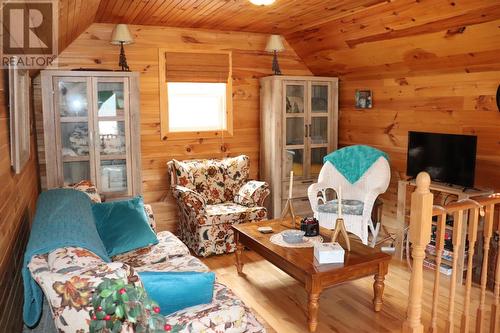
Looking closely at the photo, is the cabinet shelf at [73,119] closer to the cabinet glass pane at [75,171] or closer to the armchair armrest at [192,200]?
the cabinet glass pane at [75,171]

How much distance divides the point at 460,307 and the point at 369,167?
5.68ft

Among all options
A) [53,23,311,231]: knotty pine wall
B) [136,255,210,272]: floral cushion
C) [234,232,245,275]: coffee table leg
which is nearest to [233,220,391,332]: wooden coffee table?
[234,232,245,275]: coffee table leg

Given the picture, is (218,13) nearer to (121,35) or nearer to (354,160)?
(121,35)

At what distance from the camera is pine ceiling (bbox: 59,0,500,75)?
132 inches

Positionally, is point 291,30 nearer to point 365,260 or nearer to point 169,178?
point 169,178

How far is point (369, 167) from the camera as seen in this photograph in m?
4.51

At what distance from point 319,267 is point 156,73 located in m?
2.95

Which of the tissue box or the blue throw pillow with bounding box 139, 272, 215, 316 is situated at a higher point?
the blue throw pillow with bounding box 139, 272, 215, 316

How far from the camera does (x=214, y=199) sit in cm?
472

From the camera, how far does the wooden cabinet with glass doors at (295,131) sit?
4.95m

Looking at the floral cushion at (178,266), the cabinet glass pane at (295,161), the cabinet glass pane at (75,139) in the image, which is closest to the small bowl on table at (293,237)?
the floral cushion at (178,266)

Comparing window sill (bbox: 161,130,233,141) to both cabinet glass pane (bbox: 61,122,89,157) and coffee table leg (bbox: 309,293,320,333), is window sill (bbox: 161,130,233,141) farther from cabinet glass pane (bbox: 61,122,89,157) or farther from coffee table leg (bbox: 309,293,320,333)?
coffee table leg (bbox: 309,293,320,333)

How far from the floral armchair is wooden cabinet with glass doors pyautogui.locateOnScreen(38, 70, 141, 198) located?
52cm

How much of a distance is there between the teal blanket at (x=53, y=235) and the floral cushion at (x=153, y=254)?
0.47 m
